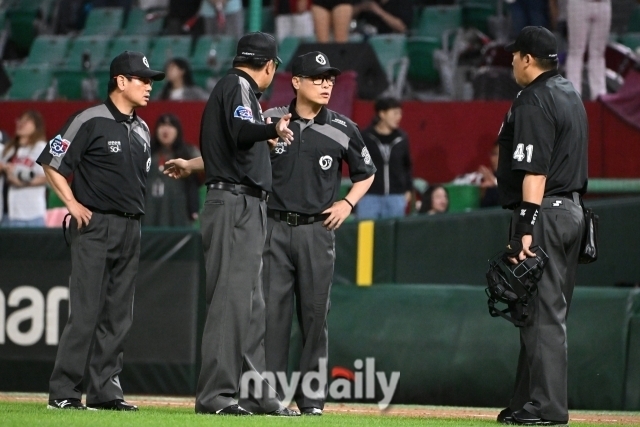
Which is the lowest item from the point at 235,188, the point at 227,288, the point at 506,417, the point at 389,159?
the point at 506,417

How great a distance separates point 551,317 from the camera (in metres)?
6.38

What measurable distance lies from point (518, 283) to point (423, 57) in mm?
8286

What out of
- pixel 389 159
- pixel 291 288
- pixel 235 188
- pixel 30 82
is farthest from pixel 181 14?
pixel 235 188

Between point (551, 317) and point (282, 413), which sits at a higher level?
point (551, 317)

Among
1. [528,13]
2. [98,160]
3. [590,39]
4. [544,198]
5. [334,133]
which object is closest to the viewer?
[544,198]

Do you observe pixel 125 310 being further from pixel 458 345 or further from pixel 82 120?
pixel 458 345

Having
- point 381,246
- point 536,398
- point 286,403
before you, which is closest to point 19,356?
point 286,403

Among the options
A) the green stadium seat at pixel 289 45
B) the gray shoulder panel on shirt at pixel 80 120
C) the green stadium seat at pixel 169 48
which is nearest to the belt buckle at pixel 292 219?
the gray shoulder panel on shirt at pixel 80 120

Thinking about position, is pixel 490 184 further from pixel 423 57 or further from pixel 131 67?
pixel 131 67

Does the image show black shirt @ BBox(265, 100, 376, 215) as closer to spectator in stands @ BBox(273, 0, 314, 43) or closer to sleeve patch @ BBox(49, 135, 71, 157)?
sleeve patch @ BBox(49, 135, 71, 157)

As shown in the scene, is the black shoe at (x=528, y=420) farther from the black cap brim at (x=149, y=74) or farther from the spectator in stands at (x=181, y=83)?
the spectator in stands at (x=181, y=83)

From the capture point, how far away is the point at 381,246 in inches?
393

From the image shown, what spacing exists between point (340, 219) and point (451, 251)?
9.82 feet

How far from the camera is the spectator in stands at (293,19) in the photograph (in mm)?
14867
